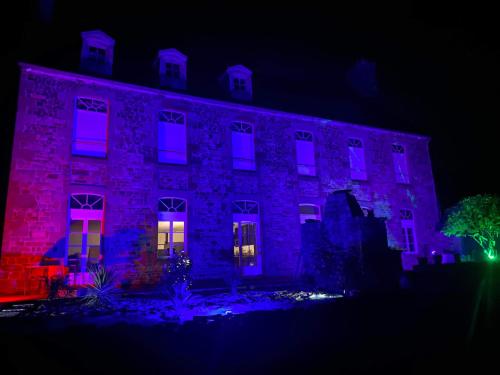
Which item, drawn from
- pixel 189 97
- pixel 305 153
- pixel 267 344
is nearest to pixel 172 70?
pixel 189 97

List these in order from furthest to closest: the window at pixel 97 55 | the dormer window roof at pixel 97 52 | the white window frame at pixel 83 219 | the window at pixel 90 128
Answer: the window at pixel 97 55 → the dormer window roof at pixel 97 52 → the window at pixel 90 128 → the white window frame at pixel 83 219

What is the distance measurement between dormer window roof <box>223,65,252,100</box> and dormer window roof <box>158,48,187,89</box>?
191cm

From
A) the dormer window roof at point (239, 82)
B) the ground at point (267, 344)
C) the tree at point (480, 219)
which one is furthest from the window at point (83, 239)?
the tree at point (480, 219)

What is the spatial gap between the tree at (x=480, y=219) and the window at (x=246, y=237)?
344 inches

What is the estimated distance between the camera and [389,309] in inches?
239

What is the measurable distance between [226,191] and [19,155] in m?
6.71

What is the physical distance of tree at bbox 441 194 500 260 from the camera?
13.1m

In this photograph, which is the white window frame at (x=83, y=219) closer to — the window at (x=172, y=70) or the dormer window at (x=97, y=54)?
the dormer window at (x=97, y=54)

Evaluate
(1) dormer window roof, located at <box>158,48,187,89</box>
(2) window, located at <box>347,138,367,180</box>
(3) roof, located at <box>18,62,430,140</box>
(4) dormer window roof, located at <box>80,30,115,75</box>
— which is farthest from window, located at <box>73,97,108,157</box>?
(2) window, located at <box>347,138,367,180</box>

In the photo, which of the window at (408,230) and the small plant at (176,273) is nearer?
the small plant at (176,273)

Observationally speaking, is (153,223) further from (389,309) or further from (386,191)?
(386,191)

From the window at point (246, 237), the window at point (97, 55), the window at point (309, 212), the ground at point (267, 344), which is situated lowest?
the ground at point (267, 344)

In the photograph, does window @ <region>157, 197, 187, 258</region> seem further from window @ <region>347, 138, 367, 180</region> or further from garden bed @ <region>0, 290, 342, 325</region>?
window @ <region>347, 138, 367, 180</region>

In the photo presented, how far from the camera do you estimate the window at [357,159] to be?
51.8 feet
